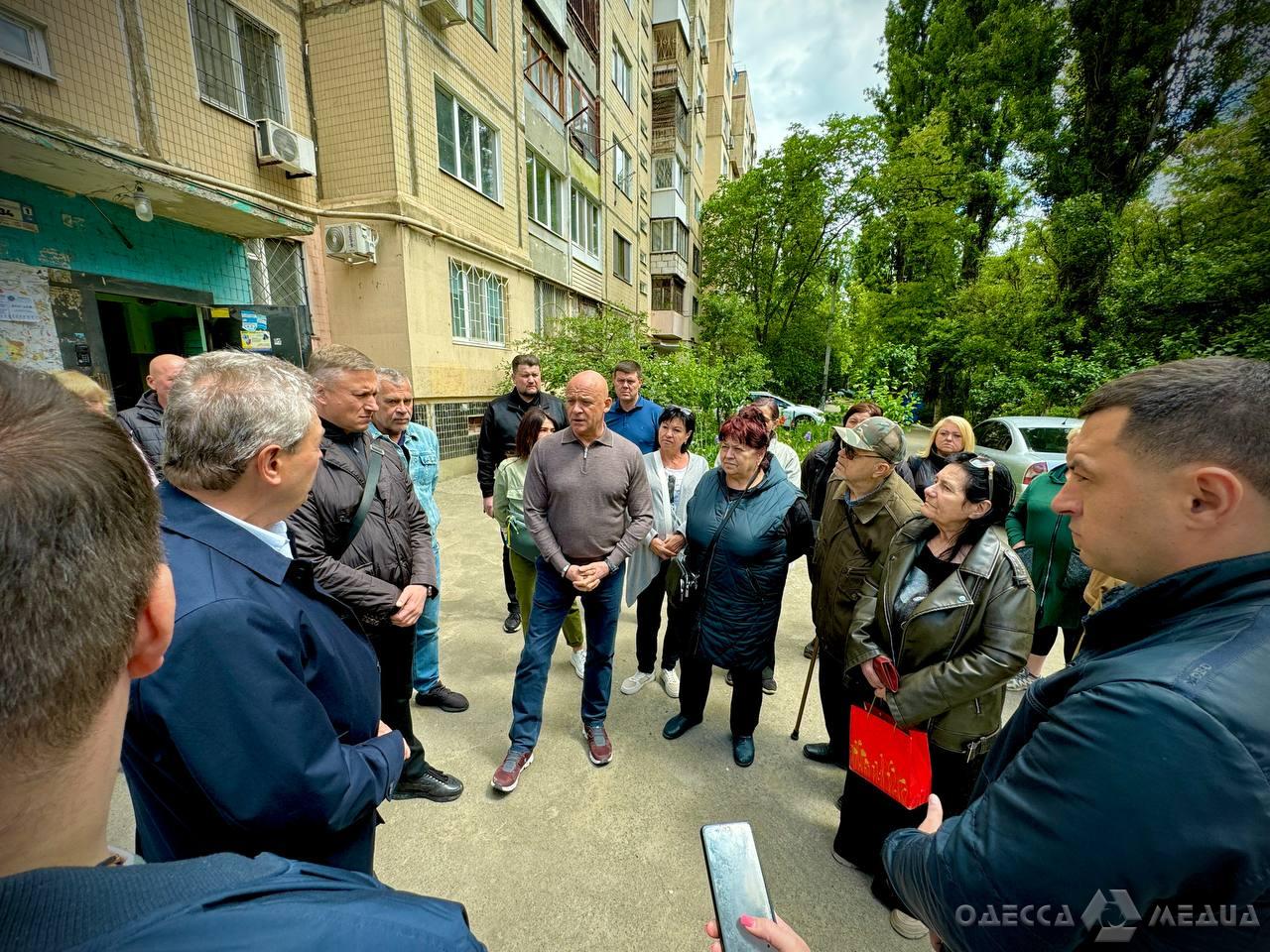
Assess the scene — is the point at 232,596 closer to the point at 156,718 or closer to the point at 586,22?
the point at 156,718

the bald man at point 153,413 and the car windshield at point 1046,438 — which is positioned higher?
the bald man at point 153,413

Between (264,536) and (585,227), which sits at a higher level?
(585,227)

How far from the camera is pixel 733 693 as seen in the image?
2916 millimetres

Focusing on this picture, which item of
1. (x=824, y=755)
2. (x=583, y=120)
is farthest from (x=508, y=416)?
(x=583, y=120)

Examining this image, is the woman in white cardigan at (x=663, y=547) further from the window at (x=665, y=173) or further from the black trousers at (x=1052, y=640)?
the window at (x=665, y=173)

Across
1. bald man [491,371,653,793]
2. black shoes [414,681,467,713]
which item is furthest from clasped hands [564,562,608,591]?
black shoes [414,681,467,713]

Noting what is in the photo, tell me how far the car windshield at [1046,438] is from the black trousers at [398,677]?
8.27m

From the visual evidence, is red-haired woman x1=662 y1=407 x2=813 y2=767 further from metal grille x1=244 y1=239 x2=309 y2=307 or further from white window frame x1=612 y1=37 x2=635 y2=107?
white window frame x1=612 y1=37 x2=635 y2=107

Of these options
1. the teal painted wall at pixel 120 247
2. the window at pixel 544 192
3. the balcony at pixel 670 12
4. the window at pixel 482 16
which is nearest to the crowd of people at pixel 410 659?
the teal painted wall at pixel 120 247

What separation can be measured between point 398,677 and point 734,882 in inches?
82.3

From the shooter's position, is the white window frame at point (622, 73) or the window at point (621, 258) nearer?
the white window frame at point (622, 73)

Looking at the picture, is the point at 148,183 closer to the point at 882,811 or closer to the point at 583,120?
the point at 882,811

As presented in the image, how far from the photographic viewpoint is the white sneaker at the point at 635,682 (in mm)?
3488

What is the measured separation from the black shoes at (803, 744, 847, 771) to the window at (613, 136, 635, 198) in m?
17.1
